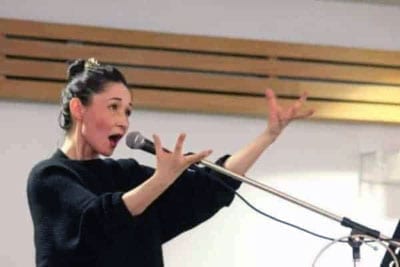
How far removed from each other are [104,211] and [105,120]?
31 cm

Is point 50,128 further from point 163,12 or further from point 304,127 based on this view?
point 304,127

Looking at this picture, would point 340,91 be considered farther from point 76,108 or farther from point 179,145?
point 179,145

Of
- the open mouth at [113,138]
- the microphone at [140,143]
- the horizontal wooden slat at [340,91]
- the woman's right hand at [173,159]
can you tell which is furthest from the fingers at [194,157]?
the horizontal wooden slat at [340,91]

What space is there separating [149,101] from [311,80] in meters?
0.68

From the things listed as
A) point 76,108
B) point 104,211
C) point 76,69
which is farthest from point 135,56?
point 104,211

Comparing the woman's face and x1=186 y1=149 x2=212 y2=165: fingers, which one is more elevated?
the woman's face

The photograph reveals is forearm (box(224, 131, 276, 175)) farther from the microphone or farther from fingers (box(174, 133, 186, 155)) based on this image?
fingers (box(174, 133, 186, 155))

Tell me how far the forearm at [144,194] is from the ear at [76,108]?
358 millimetres

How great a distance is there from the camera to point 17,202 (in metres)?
2.88

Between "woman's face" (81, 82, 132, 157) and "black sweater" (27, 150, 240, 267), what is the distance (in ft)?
0.16

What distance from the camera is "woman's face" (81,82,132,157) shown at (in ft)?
5.92

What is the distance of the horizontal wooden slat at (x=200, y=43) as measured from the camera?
2.94m

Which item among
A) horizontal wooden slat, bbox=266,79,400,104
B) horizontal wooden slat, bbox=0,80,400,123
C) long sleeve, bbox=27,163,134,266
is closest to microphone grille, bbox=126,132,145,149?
long sleeve, bbox=27,163,134,266

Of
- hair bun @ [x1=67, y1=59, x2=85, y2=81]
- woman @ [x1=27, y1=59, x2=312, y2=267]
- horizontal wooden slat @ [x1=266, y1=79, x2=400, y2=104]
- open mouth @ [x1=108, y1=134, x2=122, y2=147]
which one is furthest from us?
horizontal wooden slat @ [x1=266, y1=79, x2=400, y2=104]
